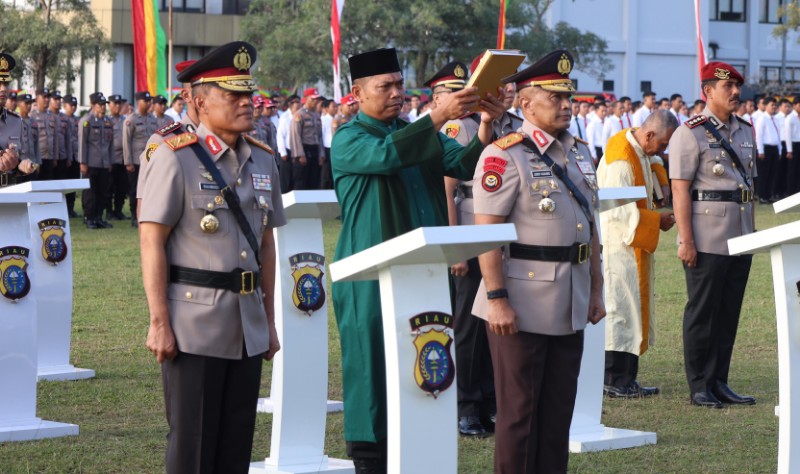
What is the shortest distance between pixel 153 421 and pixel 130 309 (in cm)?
449

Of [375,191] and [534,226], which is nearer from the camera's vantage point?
[375,191]

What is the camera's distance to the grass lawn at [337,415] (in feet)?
22.1

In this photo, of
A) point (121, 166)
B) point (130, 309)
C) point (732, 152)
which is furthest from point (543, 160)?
point (121, 166)

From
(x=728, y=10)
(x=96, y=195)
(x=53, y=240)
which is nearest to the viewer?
(x=53, y=240)

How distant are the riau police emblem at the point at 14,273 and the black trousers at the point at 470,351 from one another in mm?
2433

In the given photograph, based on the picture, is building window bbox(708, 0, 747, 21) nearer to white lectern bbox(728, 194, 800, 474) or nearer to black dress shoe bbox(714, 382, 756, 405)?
black dress shoe bbox(714, 382, 756, 405)

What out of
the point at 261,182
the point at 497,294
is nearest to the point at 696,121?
the point at 497,294

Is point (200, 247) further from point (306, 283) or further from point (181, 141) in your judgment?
point (306, 283)

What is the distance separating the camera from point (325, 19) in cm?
3506

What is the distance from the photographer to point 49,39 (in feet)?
109

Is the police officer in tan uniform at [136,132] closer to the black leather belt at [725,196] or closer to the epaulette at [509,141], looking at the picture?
the black leather belt at [725,196]

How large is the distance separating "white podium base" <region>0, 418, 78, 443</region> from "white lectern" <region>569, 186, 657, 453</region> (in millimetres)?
2726

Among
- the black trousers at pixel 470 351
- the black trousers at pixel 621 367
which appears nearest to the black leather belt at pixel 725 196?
the black trousers at pixel 621 367

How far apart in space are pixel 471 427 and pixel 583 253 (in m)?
2.14
